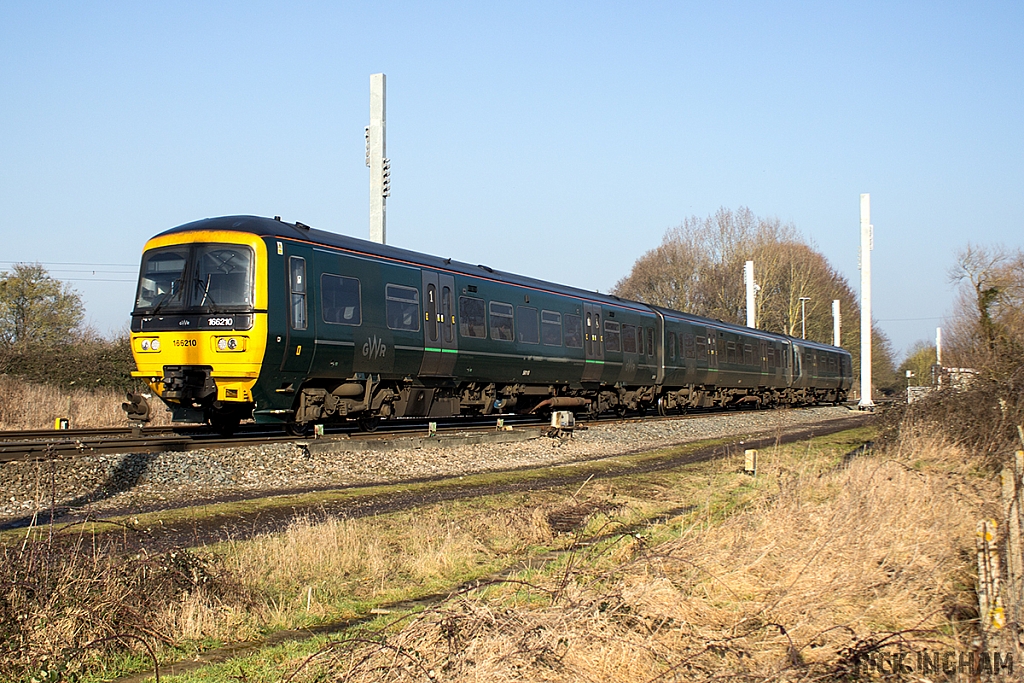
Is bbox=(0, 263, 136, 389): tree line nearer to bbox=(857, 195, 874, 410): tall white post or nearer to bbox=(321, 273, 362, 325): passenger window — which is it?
bbox=(321, 273, 362, 325): passenger window

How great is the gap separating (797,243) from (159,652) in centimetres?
6643

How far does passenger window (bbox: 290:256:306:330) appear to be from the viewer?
1407 centimetres

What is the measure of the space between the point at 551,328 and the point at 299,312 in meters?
8.64

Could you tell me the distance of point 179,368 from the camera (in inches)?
Result: 545

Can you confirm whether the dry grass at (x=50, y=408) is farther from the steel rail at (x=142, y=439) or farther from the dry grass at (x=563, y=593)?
the dry grass at (x=563, y=593)

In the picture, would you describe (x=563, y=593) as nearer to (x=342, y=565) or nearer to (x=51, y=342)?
(x=342, y=565)

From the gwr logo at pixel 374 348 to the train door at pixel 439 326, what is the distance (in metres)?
1.25

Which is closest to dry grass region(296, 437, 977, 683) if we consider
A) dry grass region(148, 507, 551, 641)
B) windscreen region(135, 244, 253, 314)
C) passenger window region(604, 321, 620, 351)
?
dry grass region(148, 507, 551, 641)

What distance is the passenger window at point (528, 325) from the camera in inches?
804

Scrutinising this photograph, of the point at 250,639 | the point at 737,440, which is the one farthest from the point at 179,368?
the point at 737,440

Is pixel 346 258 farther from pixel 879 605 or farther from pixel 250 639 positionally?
pixel 879 605

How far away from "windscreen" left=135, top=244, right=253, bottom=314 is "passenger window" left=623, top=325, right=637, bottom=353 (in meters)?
13.8

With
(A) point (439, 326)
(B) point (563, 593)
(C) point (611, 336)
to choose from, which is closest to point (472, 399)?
(A) point (439, 326)

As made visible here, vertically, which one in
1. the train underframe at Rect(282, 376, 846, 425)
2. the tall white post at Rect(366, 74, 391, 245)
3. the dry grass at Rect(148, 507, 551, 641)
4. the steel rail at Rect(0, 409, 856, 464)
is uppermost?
the tall white post at Rect(366, 74, 391, 245)
